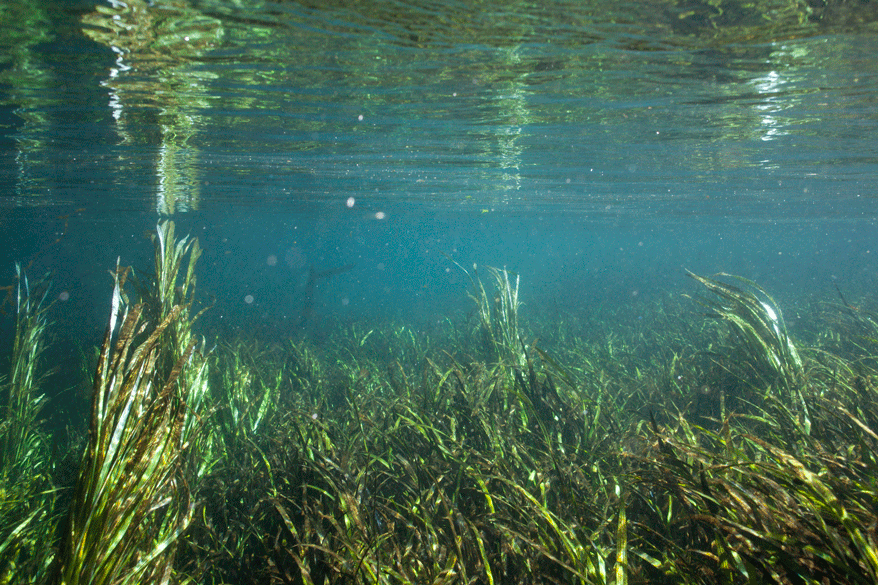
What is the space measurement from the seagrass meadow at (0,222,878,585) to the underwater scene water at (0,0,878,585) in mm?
35

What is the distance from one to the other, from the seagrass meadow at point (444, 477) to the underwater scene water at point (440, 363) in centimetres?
4

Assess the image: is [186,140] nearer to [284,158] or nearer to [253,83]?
[284,158]

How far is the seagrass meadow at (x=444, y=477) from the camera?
2.63 metres

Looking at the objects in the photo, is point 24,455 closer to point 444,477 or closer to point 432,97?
point 444,477

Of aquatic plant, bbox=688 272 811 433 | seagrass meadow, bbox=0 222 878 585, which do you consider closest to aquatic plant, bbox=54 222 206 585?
seagrass meadow, bbox=0 222 878 585

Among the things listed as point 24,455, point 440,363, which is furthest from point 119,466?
point 440,363

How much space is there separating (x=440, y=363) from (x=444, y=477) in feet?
26.7

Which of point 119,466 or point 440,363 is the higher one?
point 119,466

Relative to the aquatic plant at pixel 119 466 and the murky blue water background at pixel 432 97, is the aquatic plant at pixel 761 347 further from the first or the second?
the aquatic plant at pixel 119 466

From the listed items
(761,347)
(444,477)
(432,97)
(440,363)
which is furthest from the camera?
(440,363)

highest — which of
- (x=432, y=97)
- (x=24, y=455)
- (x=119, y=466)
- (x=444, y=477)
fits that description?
(x=432, y=97)

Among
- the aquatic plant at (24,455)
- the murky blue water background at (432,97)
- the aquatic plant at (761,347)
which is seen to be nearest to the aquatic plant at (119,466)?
the aquatic plant at (24,455)

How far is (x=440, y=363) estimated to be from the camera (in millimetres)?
12789

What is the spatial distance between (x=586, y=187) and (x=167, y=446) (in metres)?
22.5
